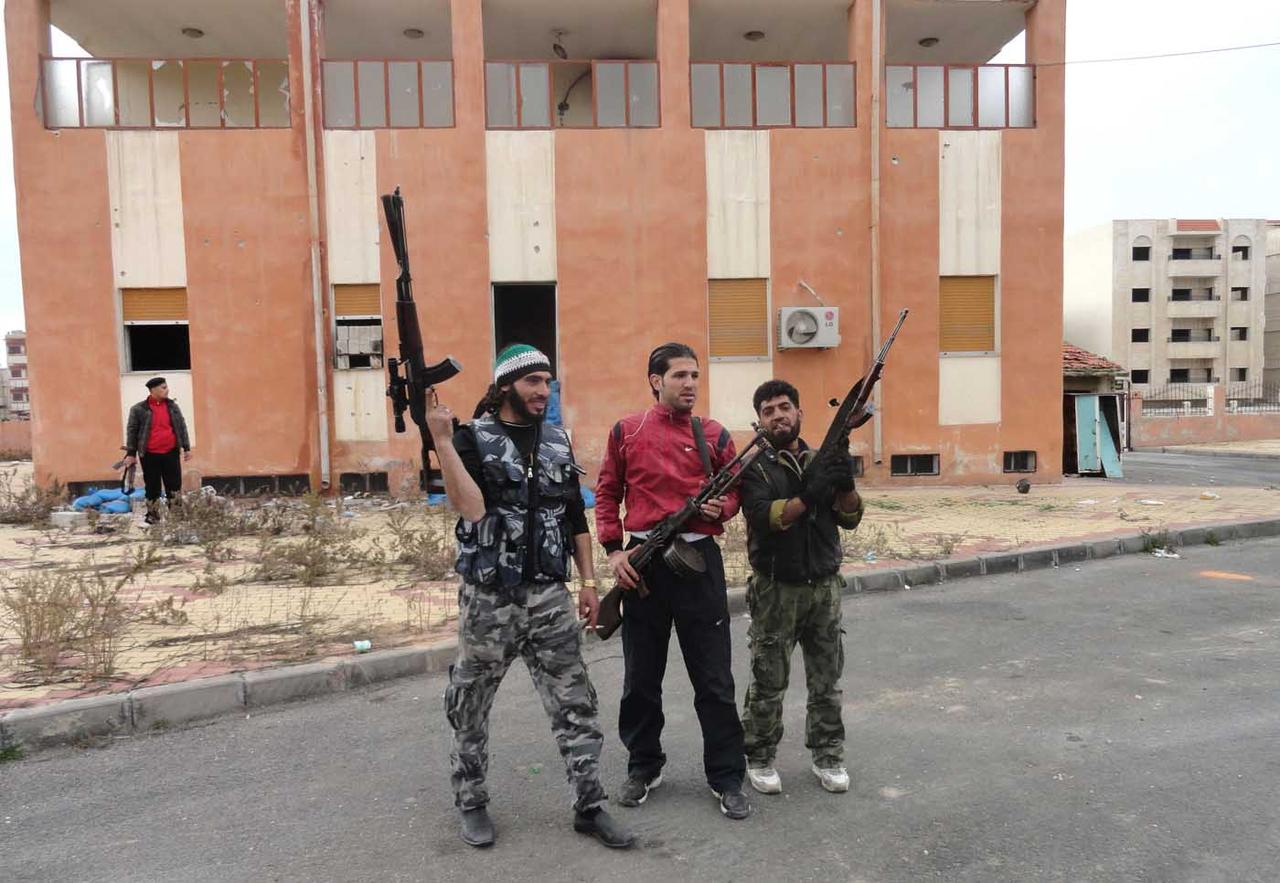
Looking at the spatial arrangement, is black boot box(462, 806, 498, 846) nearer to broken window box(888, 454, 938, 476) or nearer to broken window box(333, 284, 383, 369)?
broken window box(333, 284, 383, 369)

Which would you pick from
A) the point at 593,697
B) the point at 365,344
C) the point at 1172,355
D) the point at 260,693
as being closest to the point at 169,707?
the point at 260,693

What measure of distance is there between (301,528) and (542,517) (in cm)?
756

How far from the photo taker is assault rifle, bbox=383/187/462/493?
107 inches

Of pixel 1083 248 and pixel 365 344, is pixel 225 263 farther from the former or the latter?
pixel 1083 248

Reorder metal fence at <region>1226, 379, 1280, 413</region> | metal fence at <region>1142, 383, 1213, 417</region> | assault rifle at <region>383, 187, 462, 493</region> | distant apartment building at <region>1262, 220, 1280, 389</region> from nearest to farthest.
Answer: assault rifle at <region>383, 187, 462, 493</region>
metal fence at <region>1142, 383, 1213, 417</region>
metal fence at <region>1226, 379, 1280, 413</region>
distant apartment building at <region>1262, 220, 1280, 389</region>

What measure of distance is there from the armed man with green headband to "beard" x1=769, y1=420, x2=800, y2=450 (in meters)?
0.82

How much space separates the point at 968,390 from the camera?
1427cm

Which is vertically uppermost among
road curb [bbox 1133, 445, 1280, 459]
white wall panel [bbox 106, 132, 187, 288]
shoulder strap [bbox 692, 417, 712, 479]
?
white wall panel [bbox 106, 132, 187, 288]

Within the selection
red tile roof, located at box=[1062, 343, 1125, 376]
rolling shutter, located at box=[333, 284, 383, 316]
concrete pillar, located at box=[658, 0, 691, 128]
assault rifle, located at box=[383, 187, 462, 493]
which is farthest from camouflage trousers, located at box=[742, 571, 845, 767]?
red tile roof, located at box=[1062, 343, 1125, 376]

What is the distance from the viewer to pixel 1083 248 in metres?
55.2

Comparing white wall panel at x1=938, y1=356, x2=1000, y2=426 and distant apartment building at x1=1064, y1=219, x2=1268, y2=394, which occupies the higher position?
distant apartment building at x1=1064, y1=219, x2=1268, y2=394

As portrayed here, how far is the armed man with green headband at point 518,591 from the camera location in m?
2.94

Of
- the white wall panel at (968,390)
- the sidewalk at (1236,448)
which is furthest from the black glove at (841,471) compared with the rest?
the sidewalk at (1236,448)

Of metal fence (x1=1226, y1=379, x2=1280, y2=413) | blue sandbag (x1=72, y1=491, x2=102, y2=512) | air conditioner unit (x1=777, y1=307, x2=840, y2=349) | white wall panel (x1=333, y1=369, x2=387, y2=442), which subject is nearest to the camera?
blue sandbag (x1=72, y1=491, x2=102, y2=512)
